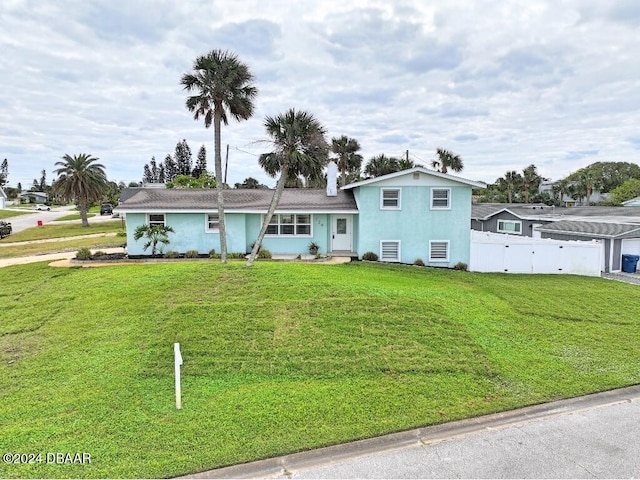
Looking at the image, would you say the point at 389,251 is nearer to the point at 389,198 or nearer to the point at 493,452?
the point at 389,198

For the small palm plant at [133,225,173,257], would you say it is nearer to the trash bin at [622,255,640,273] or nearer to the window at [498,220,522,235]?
the trash bin at [622,255,640,273]

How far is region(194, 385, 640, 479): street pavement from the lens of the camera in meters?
5.60

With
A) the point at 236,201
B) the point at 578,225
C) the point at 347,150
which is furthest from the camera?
the point at 347,150

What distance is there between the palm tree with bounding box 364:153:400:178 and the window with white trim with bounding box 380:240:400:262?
1966 centimetres

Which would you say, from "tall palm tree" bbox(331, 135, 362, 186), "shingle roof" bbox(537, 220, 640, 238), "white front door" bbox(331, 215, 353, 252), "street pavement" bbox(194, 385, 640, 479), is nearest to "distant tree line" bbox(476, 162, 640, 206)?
"tall palm tree" bbox(331, 135, 362, 186)

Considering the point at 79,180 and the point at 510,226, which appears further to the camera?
the point at 79,180

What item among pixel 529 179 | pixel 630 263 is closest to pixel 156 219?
pixel 630 263

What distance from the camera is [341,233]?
75.0 ft

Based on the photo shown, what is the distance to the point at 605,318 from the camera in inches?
512

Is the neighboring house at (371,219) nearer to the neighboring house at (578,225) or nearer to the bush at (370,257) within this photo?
the bush at (370,257)

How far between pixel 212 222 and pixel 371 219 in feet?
26.6

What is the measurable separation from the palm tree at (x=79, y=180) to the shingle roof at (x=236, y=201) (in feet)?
83.2

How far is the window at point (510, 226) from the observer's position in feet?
115

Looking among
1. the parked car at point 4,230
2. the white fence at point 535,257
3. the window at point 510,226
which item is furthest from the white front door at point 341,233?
the parked car at point 4,230
